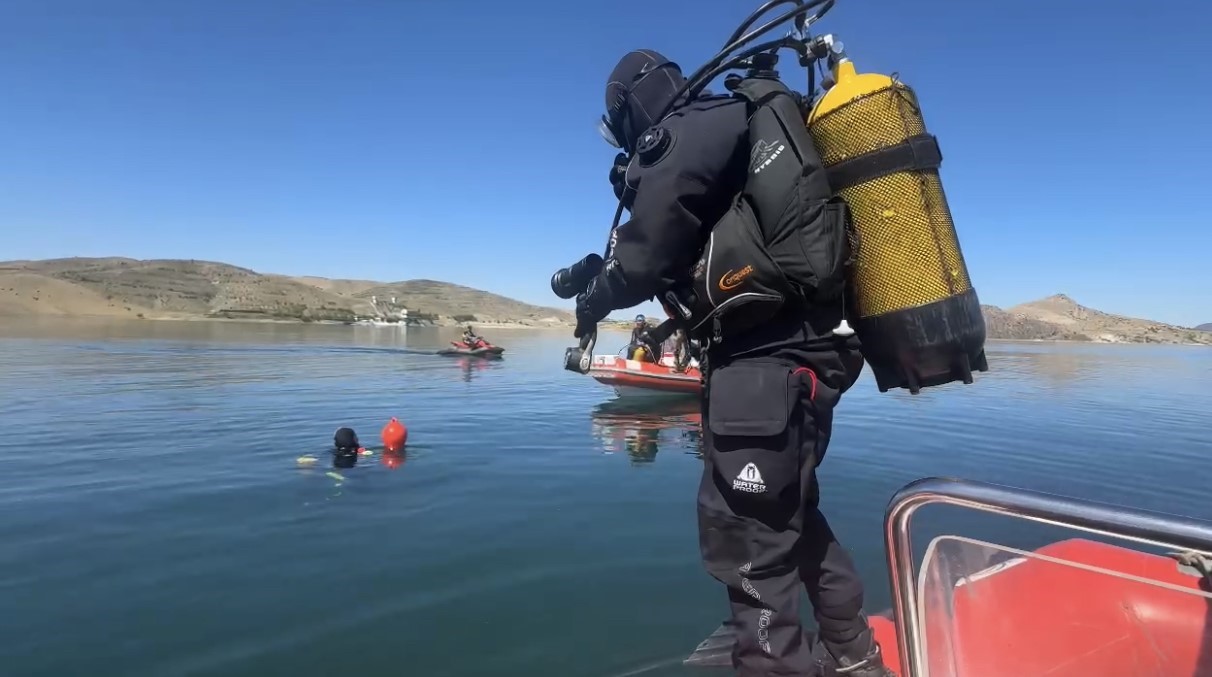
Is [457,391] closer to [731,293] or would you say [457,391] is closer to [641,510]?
[641,510]

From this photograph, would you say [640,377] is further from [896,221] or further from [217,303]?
[217,303]

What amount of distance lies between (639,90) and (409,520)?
388 centimetres

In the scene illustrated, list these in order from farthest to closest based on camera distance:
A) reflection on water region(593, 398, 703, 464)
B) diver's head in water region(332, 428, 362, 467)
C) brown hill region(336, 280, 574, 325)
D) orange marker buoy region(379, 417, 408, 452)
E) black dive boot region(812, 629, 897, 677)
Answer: brown hill region(336, 280, 574, 325), reflection on water region(593, 398, 703, 464), orange marker buoy region(379, 417, 408, 452), diver's head in water region(332, 428, 362, 467), black dive boot region(812, 629, 897, 677)

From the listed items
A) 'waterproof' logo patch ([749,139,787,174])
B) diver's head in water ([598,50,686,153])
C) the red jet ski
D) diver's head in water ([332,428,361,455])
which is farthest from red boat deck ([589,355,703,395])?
the red jet ski

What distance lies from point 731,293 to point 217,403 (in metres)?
12.5

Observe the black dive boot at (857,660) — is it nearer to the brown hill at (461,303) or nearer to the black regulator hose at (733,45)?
the black regulator hose at (733,45)

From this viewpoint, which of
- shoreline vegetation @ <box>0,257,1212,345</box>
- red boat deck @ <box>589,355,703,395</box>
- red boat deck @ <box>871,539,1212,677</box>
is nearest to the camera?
red boat deck @ <box>871,539,1212,677</box>

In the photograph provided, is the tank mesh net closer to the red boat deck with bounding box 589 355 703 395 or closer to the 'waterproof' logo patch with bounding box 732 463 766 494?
the 'waterproof' logo patch with bounding box 732 463 766 494

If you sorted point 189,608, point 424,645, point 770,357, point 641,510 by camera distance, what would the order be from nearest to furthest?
point 770,357 < point 424,645 < point 189,608 < point 641,510

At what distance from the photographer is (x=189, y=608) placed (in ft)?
11.5

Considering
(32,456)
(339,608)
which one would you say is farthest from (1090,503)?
(32,456)

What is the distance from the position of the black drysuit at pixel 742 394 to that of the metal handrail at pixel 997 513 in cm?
54

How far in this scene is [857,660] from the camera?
2512 mm

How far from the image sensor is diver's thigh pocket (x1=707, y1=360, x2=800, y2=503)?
82.3 inches
